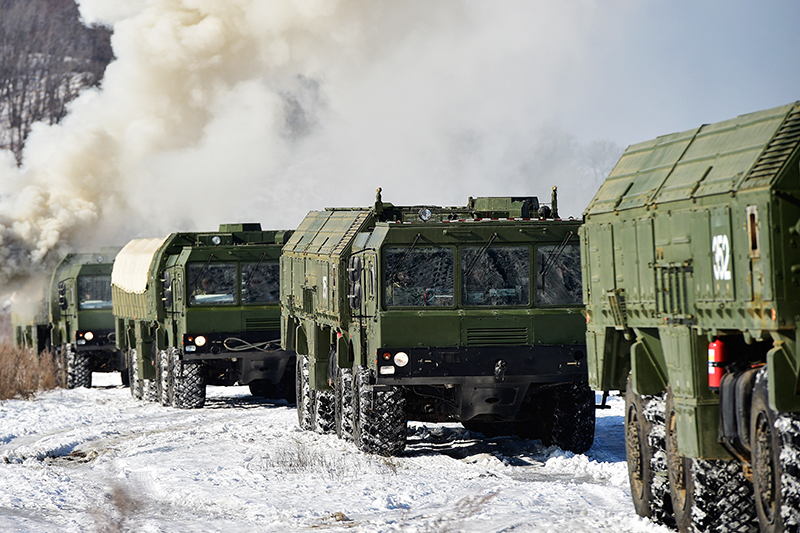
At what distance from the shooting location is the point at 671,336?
860 cm

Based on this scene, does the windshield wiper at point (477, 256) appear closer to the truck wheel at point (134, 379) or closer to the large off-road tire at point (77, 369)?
the truck wheel at point (134, 379)

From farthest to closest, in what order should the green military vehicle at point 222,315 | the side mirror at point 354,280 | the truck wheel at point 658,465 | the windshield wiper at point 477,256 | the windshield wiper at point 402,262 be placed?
the green military vehicle at point 222,315, the side mirror at point 354,280, the windshield wiper at point 477,256, the windshield wiper at point 402,262, the truck wheel at point 658,465

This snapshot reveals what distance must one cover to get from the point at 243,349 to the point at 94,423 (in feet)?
9.79

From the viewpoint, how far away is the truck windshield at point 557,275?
1438 cm

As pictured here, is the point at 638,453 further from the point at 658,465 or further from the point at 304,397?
the point at 304,397

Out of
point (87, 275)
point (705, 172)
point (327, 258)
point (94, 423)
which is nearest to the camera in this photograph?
point (705, 172)

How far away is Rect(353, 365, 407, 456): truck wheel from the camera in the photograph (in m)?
14.5

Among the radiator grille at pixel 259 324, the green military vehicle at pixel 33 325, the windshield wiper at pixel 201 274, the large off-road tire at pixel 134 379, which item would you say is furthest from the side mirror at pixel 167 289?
the green military vehicle at pixel 33 325

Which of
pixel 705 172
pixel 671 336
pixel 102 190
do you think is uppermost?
pixel 102 190

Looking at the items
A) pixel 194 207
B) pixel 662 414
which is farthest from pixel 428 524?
pixel 194 207

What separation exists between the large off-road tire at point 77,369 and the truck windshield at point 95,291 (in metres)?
1.08

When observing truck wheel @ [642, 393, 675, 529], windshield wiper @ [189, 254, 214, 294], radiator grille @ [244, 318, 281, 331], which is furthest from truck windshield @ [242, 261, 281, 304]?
truck wheel @ [642, 393, 675, 529]

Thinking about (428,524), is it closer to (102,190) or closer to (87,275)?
(87,275)

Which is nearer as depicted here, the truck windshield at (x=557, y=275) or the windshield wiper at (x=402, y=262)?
the windshield wiper at (x=402, y=262)
